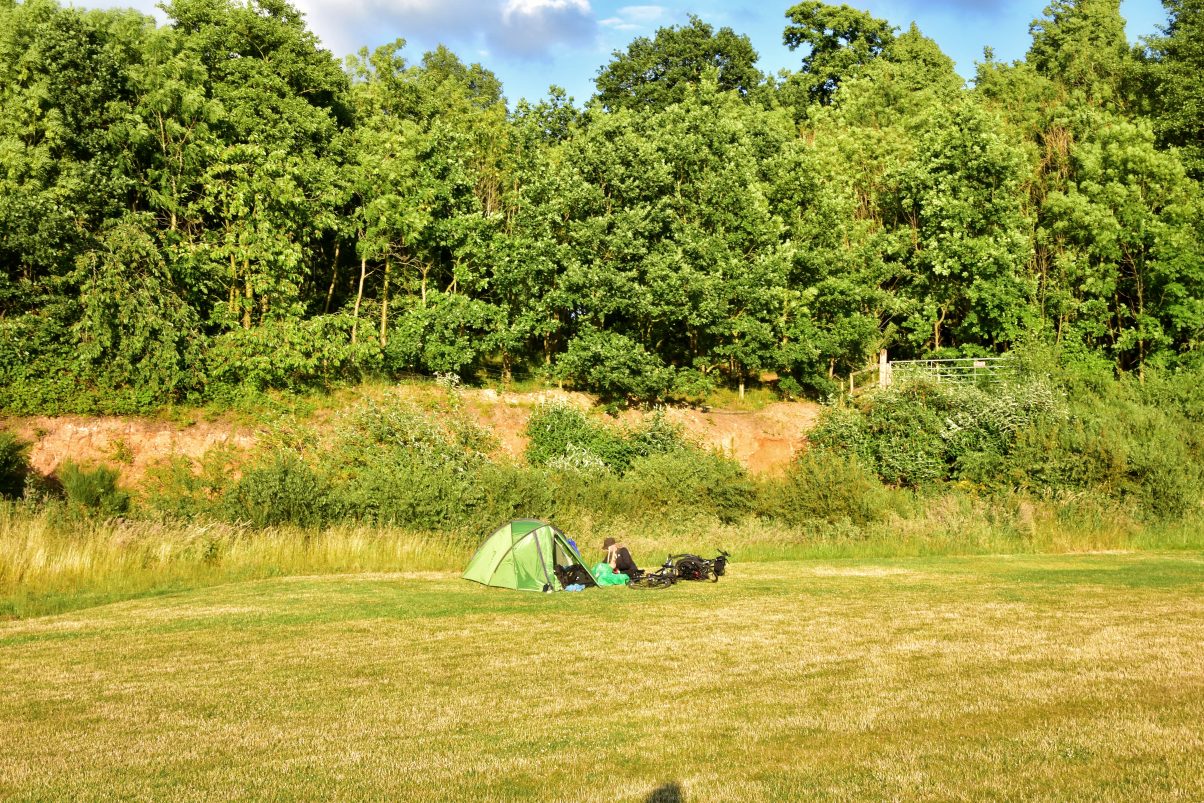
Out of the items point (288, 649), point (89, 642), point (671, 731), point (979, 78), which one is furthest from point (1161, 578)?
point (979, 78)

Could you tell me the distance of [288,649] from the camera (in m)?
13.5

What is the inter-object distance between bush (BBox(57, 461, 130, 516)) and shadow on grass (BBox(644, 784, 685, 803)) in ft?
78.2

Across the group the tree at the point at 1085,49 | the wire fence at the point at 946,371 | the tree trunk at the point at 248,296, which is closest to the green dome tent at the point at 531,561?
the tree trunk at the point at 248,296

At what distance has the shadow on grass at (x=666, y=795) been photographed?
23.8ft

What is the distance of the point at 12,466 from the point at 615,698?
25635 millimetres

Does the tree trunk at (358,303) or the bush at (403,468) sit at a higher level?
the tree trunk at (358,303)

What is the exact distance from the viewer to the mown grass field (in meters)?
7.72

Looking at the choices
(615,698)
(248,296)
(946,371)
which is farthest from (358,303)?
(615,698)

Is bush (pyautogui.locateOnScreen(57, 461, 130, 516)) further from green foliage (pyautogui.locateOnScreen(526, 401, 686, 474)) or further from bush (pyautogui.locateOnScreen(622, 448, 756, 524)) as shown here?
bush (pyautogui.locateOnScreen(622, 448, 756, 524))

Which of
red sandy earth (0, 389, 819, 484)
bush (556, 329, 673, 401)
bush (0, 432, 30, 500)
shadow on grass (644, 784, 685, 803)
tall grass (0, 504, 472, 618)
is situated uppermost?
bush (556, 329, 673, 401)

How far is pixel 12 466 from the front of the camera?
29.2 metres

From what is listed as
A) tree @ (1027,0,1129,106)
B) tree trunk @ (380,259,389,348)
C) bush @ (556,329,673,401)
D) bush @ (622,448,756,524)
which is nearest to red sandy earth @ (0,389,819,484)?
bush @ (556,329,673,401)

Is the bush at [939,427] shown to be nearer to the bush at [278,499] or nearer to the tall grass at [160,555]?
the tall grass at [160,555]

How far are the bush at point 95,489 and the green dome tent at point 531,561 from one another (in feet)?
40.6
